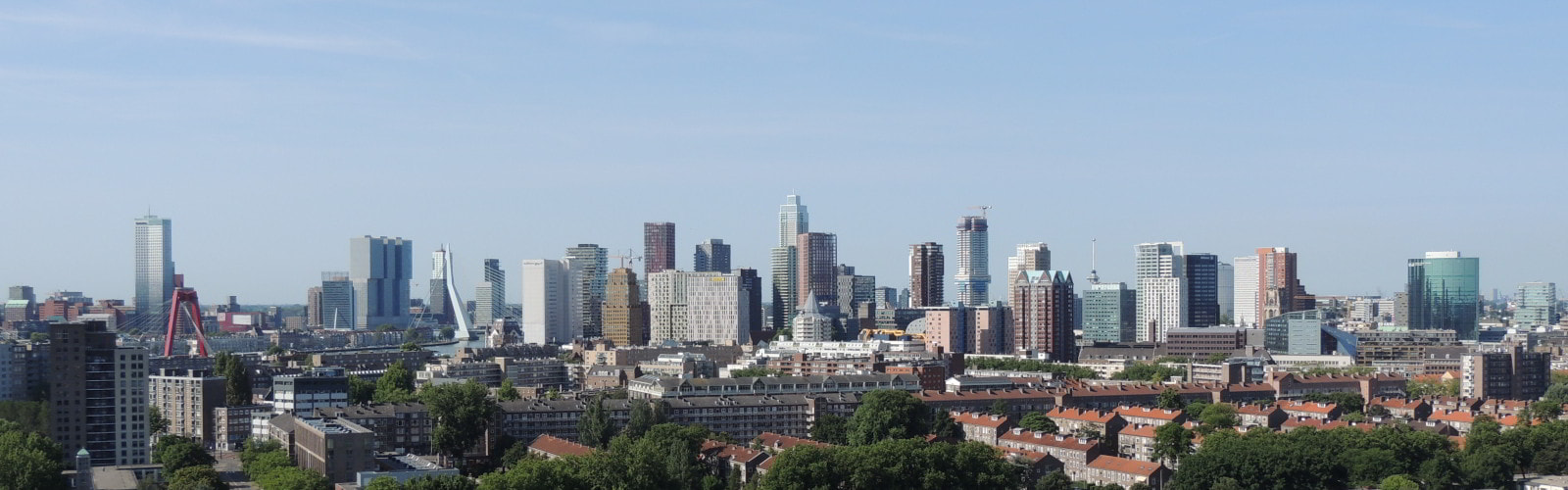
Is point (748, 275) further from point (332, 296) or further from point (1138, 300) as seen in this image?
point (332, 296)

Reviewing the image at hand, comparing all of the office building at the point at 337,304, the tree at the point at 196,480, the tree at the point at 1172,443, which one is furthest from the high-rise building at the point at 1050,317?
the office building at the point at 337,304

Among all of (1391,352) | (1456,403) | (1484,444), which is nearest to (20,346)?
(1484,444)

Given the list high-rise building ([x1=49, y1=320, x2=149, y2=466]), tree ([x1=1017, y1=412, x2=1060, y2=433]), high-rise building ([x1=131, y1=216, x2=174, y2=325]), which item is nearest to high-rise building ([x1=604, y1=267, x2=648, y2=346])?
tree ([x1=1017, y1=412, x2=1060, y2=433])

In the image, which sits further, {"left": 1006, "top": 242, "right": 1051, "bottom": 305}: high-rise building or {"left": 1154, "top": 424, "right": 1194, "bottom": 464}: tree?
{"left": 1006, "top": 242, "right": 1051, "bottom": 305}: high-rise building

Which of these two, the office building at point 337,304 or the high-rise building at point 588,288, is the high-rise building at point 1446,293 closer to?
the high-rise building at point 588,288

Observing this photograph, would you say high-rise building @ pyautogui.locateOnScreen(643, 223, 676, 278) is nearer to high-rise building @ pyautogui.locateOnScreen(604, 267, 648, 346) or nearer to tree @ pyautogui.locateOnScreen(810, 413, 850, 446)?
high-rise building @ pyautogui.locateOnScreen(604, 267, 648, 346)
